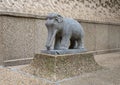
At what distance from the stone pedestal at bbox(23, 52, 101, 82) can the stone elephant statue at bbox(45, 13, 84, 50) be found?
255 mm

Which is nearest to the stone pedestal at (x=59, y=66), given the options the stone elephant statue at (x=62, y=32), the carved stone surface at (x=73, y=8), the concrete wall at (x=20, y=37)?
the stone elephant statue at (x=62, y=32)

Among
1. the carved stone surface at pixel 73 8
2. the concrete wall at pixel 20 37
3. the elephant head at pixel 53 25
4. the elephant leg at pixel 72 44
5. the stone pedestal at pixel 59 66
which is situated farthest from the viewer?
the carved stone surface at pixel 73 8

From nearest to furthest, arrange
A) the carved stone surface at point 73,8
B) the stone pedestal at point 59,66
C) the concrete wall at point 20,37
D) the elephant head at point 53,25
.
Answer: the stone pedestal at point 59,66 → the elephant head at point 53,25 → the concrete wall at point 20,37 → the carved stone surface at point 73,8

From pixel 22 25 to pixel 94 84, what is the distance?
101 inches

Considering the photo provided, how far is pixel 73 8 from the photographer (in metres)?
6.71

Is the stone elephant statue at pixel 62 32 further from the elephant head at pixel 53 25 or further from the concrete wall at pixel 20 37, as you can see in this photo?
the concrete wall at pixel 20 37

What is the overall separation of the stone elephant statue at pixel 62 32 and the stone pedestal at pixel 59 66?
10.1 inches

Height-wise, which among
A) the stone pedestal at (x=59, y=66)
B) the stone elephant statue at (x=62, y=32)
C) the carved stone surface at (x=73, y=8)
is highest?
the carved stone surface at (x=73, y=8)

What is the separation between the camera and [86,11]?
713 cm

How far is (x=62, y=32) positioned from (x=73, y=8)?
3.34 metres

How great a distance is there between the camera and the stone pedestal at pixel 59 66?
125 inches

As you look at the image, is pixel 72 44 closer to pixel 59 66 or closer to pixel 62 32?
pixel 62 32

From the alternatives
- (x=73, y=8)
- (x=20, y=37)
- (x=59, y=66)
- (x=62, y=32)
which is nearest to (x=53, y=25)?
(x=62, y=32)

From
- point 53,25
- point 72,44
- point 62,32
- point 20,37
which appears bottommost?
point 72,44
